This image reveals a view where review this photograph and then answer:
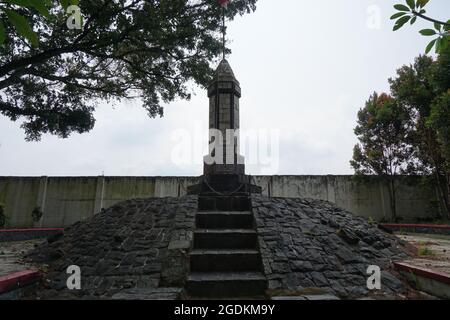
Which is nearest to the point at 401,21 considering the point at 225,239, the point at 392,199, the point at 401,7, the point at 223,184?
the point at 401,7

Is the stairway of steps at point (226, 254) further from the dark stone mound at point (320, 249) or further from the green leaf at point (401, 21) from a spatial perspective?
the green leaf at point (401, 21)

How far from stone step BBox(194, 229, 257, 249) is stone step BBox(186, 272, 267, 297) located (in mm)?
1088

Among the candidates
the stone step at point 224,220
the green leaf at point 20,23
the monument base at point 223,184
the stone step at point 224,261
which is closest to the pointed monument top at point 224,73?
the monument base at point 223,184

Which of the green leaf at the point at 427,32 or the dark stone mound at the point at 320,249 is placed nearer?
the green leaf at the point at 427,32

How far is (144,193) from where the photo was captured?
14.6 meters

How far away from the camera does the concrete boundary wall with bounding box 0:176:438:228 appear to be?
46.6ft

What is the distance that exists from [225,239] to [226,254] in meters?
0.54


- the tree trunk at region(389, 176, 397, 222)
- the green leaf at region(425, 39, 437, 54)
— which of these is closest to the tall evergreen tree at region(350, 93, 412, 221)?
the tree trunk at region(389, 176, 397, 222)

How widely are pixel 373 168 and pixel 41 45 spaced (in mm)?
15427

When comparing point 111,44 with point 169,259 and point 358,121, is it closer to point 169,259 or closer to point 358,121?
point 169,259

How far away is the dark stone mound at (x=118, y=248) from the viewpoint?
13.9 feet

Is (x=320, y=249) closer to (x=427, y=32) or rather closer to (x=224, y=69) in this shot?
(x=427, y=32)

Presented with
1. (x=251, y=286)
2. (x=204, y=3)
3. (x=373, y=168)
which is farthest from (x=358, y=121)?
(x=251, y=286)
